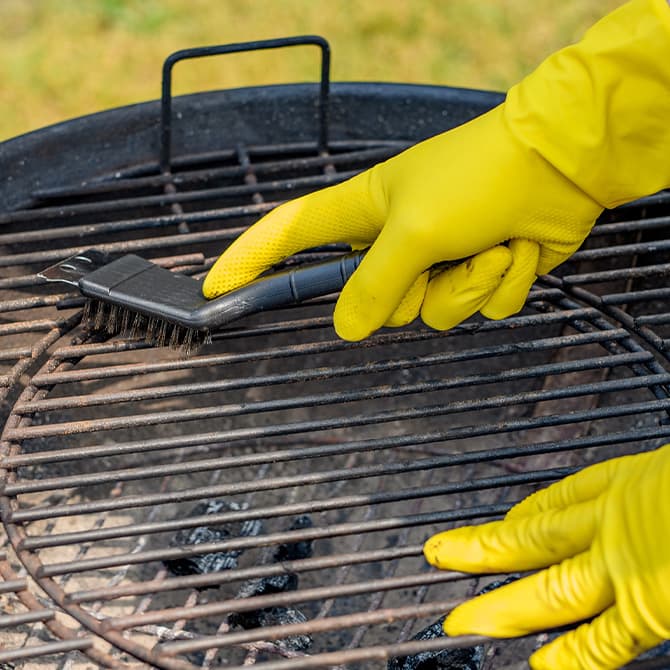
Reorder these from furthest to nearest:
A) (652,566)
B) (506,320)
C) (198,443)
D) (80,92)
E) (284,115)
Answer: (80,92)
(284,115)
(506,320)
(198,443)
(652,566)

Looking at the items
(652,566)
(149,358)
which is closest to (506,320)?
(652,566)

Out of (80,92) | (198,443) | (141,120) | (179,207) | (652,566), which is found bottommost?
(652,566)

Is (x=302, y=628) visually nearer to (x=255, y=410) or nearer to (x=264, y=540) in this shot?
(x=264, y=540)

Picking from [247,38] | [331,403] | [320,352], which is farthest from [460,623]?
[247,38]

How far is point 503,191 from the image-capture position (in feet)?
4.39

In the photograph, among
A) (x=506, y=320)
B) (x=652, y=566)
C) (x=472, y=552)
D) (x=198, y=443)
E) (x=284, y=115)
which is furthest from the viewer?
(x=284, y=115)

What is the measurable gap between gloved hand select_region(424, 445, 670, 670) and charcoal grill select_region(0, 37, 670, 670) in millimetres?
71

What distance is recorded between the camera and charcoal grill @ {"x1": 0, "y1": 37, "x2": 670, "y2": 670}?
4.20 ft

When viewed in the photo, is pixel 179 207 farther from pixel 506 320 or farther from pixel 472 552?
pixel 472 552

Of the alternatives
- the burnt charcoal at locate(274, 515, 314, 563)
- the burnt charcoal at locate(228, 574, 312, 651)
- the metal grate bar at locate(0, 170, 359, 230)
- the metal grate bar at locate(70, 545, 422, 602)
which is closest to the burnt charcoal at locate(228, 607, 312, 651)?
the burnt charcoal at locate(228, 574, 312, 651)

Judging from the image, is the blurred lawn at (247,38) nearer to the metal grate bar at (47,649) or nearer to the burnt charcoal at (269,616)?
the burnt charcoal at (269,616)

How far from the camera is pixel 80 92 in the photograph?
330 cm

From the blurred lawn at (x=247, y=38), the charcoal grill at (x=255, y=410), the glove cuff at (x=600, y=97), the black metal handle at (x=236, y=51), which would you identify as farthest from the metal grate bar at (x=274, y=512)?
the blurred lawn at (x=247, y=38)

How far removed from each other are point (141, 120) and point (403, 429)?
827 mm
